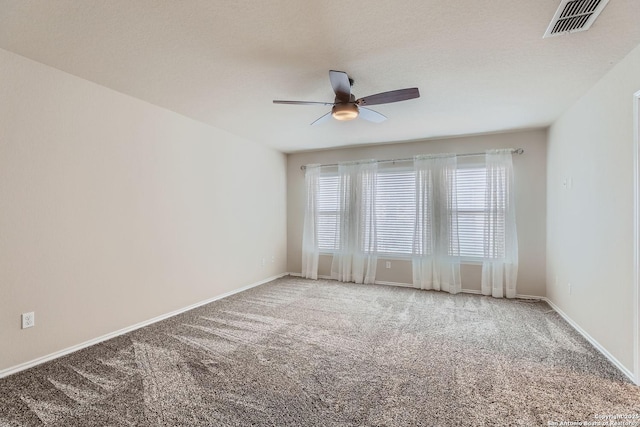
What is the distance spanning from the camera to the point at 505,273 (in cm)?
446

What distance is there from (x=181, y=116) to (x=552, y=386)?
4.48m

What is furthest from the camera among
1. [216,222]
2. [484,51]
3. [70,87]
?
[216,222]

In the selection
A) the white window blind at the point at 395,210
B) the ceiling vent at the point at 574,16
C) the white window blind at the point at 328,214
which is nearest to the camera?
the ceiling vent at the point at 574,16

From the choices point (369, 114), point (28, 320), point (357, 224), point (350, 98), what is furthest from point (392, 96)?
point (28, 320)

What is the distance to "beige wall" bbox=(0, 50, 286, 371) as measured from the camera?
7.80 ft

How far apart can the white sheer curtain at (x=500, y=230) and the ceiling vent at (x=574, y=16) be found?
2.72 m

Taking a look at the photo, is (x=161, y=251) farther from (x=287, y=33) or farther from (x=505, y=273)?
(x=505, y=273)

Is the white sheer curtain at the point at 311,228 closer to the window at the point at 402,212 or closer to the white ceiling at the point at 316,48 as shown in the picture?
the window at the point at 402,212

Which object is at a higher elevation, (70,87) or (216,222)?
Result: (70,87)

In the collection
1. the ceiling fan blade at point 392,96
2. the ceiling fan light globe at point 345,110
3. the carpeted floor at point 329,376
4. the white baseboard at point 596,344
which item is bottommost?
the carpeted floor at point 329,376

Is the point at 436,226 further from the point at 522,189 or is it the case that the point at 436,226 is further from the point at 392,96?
the point at 392,96

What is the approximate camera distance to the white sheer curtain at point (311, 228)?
223 inches

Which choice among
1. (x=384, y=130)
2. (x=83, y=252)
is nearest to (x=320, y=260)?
(x=384, y=130)

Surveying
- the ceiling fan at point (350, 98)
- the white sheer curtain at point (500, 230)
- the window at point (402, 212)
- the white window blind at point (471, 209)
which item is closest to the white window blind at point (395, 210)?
the window at point (402, 212)
